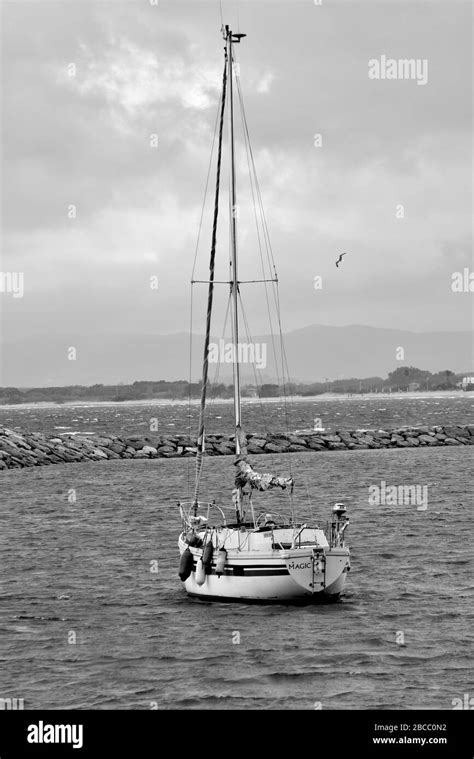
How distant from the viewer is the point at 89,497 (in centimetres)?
6106

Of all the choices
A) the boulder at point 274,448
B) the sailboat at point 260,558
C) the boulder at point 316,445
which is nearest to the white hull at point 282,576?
the sailboat at point 260,558

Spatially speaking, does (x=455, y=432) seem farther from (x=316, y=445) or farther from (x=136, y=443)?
(x=136, y=443)

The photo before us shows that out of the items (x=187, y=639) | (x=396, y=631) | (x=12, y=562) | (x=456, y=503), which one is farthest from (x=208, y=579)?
(x=456, y=503)

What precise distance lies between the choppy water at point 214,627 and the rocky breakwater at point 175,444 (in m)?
34.8

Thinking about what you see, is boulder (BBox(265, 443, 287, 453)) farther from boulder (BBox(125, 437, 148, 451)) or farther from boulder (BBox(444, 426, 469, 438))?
boulder (BBox(444, 426, 469, 438))

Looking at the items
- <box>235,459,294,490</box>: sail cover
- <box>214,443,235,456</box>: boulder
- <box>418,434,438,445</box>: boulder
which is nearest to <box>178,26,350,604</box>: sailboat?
<box>235,459,294,490</box>: sail cover

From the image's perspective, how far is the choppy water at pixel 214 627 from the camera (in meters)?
23.9

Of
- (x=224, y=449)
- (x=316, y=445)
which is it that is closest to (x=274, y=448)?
(x=224, y=449)

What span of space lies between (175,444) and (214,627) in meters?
65.0

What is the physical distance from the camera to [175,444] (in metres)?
93.6

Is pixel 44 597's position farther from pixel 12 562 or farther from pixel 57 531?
pixel 57 531

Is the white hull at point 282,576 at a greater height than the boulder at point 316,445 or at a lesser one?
lesser

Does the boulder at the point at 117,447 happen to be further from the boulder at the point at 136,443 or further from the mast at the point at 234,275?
the mast at the point at 234,275
